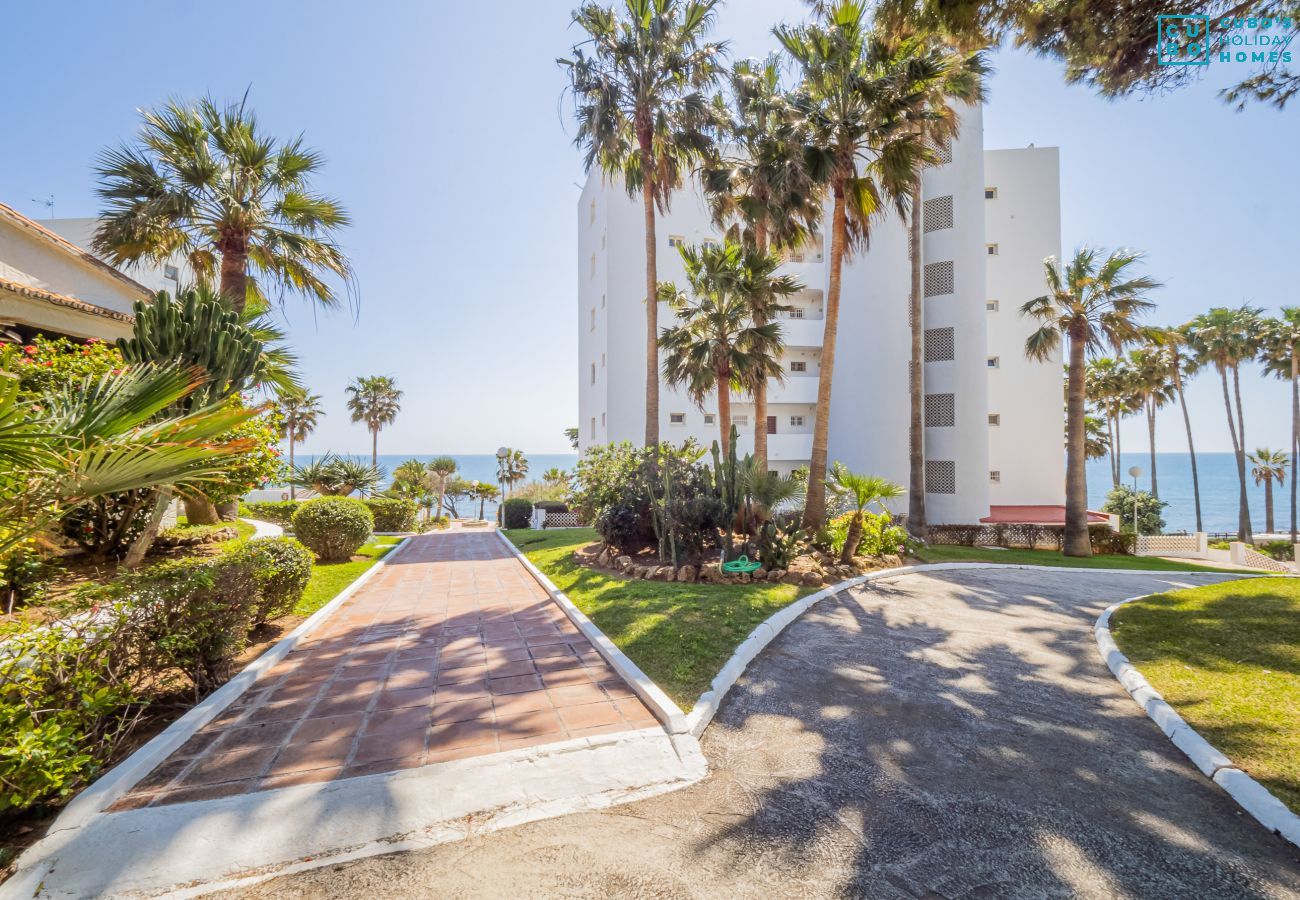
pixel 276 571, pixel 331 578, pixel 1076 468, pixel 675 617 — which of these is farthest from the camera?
pixel 1076 468

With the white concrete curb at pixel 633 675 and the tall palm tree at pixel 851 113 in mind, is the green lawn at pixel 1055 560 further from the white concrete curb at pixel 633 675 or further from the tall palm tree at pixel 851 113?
the white concrete curb at pixel 633 675

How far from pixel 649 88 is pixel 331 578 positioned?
14.7m

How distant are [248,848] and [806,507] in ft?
39.3

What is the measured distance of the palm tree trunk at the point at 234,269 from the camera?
11.5 m

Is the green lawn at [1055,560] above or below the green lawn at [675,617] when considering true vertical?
below

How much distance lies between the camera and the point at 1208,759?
145 inches

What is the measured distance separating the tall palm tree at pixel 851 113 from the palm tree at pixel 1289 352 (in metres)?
32.7

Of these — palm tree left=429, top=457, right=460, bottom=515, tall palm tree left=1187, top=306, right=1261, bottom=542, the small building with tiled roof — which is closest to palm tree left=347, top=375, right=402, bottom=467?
palm tree left=429, top=457, right=460, bottom=515

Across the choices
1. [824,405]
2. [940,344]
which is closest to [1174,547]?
[940,344]

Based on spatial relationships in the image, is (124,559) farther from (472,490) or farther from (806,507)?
(472,490)

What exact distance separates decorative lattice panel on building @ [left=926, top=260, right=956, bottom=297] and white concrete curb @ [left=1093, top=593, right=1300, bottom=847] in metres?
20.5

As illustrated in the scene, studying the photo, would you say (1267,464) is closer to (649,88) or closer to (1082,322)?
(1082,322)

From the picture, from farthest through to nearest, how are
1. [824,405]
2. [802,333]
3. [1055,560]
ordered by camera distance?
[802,333] → [1055,560] → [824,405]

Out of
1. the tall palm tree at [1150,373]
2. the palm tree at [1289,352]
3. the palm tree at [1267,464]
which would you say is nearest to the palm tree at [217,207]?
the tall palm tree at [1150,373]
